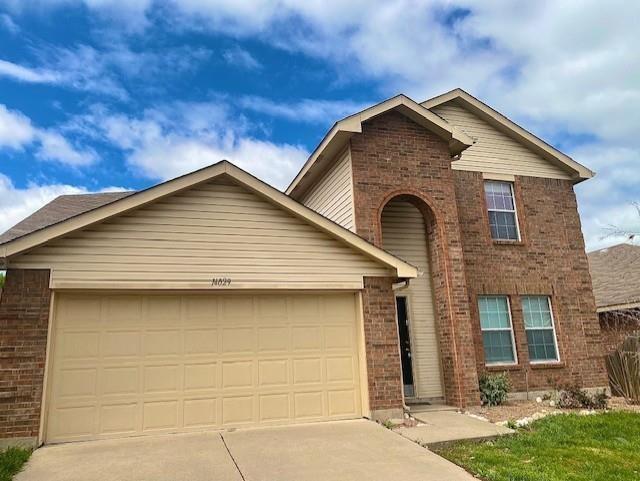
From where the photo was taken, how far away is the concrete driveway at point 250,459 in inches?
241

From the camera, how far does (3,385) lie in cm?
743

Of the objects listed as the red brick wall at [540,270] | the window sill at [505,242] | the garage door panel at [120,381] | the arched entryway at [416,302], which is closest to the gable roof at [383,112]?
the red brick wall at [540,270]

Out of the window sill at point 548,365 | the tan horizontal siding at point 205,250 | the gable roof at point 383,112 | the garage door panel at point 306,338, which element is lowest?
the window sill at point 548,365

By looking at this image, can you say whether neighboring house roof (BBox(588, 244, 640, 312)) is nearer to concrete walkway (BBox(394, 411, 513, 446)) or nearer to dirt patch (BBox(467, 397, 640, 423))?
dirt patch (BBox(467, 397, 640, 423))

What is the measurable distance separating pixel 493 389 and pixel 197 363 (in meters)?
6.78

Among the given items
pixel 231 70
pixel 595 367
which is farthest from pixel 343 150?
pixel 231 70

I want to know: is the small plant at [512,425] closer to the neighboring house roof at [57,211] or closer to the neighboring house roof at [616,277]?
the neighboring house roof at [616,277]

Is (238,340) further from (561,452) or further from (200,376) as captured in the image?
(561,452)

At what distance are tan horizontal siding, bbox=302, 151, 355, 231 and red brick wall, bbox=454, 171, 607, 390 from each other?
334cm

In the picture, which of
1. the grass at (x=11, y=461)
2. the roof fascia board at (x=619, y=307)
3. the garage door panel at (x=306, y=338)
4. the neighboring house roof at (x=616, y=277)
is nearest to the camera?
the grass at (x=11, y=461)

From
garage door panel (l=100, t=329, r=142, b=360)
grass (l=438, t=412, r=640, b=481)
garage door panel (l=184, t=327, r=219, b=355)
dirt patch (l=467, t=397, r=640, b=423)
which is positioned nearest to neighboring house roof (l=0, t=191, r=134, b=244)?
garage door panel (l=100, t=329, r=142, b=360)

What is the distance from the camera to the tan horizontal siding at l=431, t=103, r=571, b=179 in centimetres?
1377

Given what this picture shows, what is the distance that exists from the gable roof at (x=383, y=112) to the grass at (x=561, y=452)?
6.53 meters

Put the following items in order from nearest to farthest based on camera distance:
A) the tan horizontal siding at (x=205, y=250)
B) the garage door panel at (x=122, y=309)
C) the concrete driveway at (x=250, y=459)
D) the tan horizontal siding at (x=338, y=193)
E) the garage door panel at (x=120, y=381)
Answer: the concrete driveway at (x=250, y=459) < the garage door panel at (x=120, y=381) < the tan horizontal siding at (x=205, y=250) < the garage door panel at (x=122, y=309) < the tan horizontal siding at (x=338, y=193)
